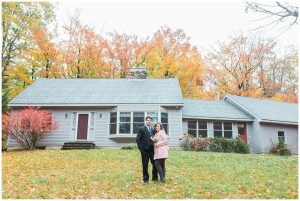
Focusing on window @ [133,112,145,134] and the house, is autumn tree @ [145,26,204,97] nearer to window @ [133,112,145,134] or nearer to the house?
the house

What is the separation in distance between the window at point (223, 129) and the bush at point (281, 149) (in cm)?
284

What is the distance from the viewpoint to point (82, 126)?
19547 millimetres

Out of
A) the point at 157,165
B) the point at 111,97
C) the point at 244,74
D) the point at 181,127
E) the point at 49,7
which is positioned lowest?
the point at 157,165

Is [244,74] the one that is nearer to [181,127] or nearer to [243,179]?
[181,127]

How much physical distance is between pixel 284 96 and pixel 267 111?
467 inches

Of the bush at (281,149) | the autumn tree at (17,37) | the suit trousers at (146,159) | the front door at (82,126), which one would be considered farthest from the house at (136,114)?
the suit trousers at (146,159)

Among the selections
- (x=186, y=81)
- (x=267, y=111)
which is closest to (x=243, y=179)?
(x=267, y=111)

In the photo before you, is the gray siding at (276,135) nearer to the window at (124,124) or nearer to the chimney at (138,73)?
the window at (124,124)

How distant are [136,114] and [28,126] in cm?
636

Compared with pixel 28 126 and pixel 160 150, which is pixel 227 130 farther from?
pixel 160 150

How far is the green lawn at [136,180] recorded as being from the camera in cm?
705

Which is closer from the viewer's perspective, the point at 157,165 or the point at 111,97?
the point at 157,165

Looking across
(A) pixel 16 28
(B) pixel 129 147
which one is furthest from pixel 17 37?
(B) pixel 129 147

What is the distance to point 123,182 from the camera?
8.27 metres
